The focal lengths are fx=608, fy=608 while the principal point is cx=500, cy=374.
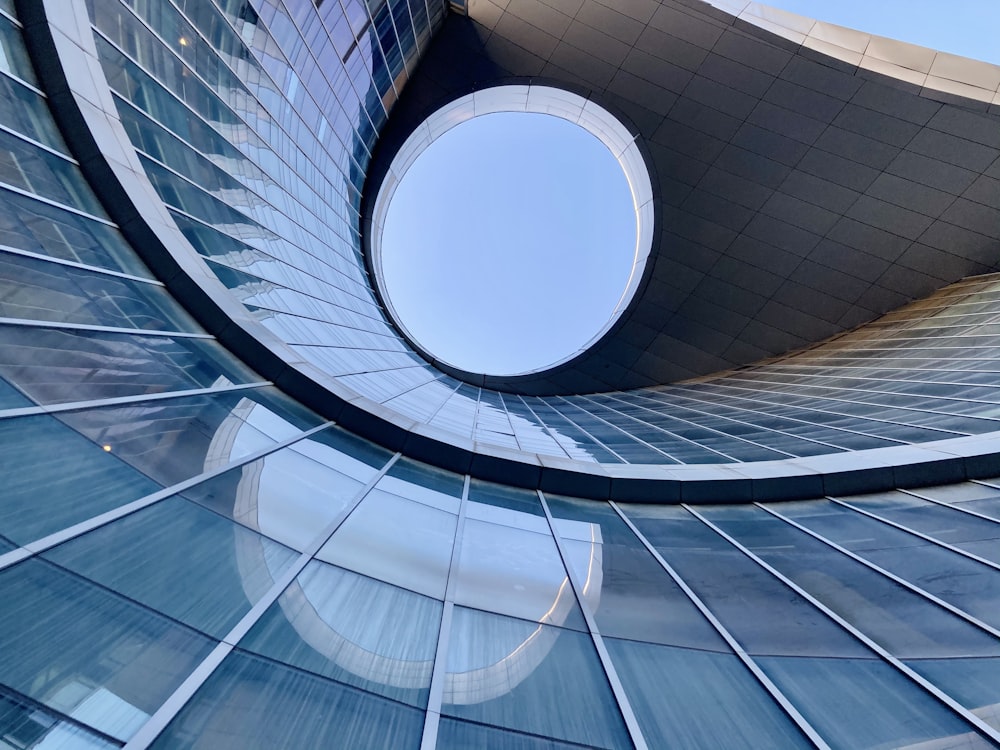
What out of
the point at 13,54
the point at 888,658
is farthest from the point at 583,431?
the point at 13,54

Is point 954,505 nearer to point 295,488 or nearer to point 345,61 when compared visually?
point 295,488

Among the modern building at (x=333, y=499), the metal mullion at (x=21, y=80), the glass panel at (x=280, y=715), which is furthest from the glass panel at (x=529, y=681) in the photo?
the metal mullion at (x=21, y=80)

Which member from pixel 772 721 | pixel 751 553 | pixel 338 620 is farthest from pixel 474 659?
pixel 751 553

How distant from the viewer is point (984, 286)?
27.8 meters

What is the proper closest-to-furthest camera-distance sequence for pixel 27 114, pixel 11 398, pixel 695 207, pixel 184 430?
1. pixel 11 398
2. pixel 184 430
3. pixel 27 114
4. pixel 695 207

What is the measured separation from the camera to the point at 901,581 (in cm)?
→ 779

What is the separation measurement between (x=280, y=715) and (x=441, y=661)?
5.35 ft

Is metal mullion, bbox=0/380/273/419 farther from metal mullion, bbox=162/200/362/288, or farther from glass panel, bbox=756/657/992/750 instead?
glass panel, bbox=756/657/992/750

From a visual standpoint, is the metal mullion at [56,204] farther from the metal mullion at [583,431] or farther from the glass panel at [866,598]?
the glass panel at [866,598]

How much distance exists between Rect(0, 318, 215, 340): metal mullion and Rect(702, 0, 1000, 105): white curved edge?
83.3ft

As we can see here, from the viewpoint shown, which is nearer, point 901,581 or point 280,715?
point 280,715

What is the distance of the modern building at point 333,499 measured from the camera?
4465 mm

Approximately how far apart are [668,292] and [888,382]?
15.0 meters

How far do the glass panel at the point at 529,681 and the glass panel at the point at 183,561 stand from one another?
1881 mm
